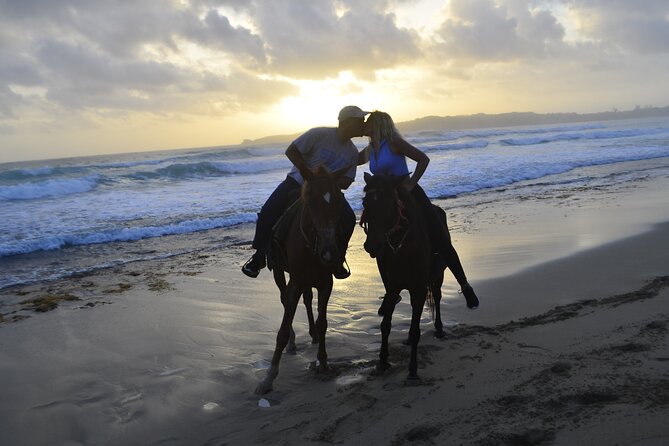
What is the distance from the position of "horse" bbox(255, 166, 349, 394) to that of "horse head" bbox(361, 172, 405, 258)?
10.5 inches

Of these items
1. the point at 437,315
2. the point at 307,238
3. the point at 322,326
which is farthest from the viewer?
the point at 437,315

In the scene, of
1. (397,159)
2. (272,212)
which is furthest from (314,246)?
(397,159)

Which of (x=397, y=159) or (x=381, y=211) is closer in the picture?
(x=381, y=211)

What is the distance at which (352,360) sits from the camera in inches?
206

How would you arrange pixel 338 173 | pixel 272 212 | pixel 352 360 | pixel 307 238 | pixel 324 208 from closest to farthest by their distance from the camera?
pixel 324 208 → pixel 338 173 → pixel 307 238 → pixel 352 360 → pixel 272 212

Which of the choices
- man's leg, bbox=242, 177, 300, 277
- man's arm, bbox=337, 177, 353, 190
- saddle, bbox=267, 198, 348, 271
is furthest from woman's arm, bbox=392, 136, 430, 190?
man's leg, bbox=242, 177, 300, 277

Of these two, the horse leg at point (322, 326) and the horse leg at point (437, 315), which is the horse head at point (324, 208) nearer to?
the horse leg at point (322, 326)

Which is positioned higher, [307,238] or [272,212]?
[272,212]

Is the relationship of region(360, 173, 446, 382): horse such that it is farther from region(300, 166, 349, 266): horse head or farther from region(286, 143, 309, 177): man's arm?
region(286, 143, 309, 177): man's arm

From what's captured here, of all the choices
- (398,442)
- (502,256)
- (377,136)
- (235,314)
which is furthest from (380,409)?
(502,256)

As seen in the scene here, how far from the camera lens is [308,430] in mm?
3738

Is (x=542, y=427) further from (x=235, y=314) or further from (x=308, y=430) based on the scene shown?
(x=235, y=314)

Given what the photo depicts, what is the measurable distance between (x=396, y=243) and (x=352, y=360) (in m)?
1.44

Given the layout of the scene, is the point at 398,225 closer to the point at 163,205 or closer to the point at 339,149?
the point at 339,149
